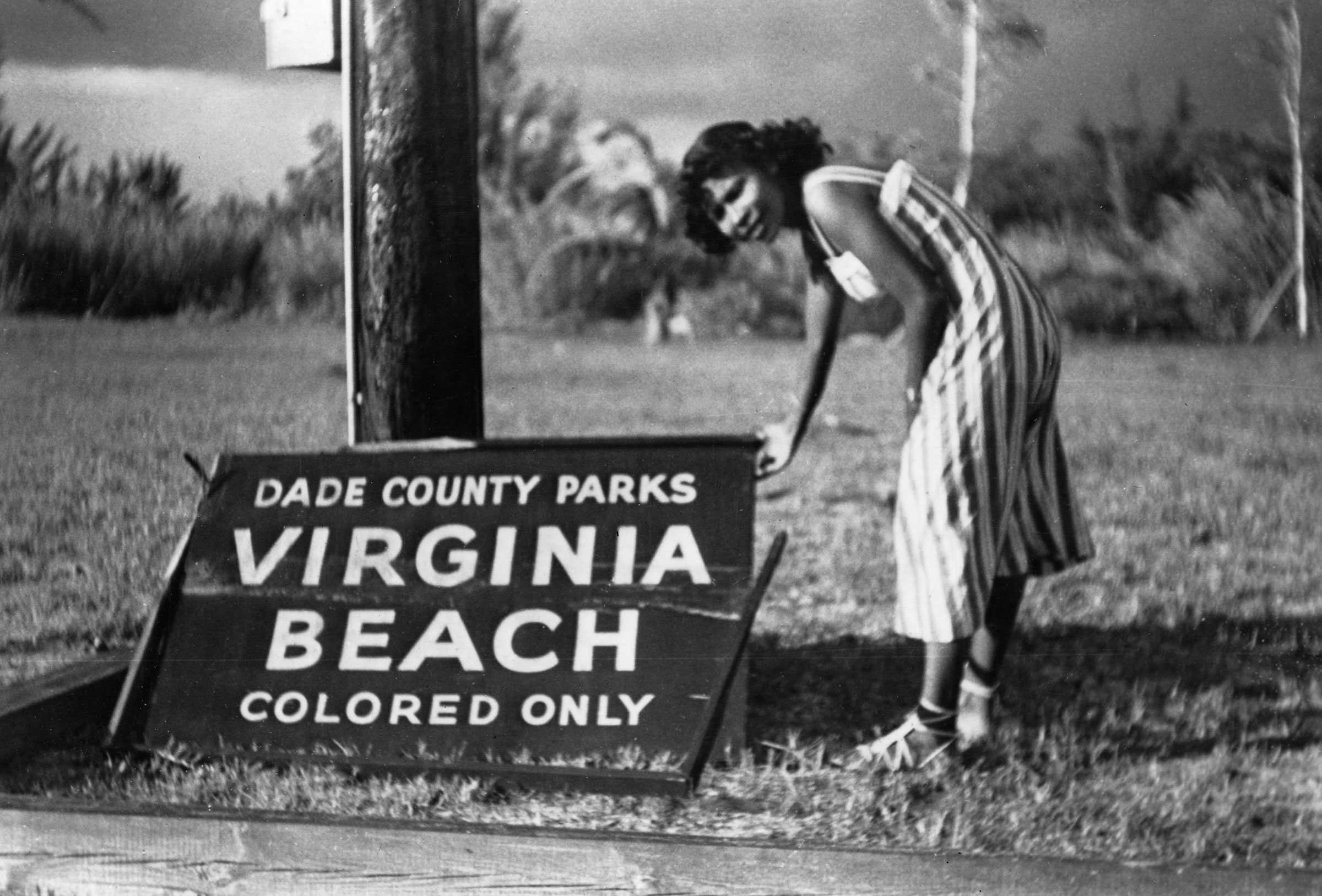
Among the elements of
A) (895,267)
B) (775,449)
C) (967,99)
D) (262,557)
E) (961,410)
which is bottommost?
(262,557)

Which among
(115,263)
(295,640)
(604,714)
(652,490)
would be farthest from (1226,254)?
(115,263)

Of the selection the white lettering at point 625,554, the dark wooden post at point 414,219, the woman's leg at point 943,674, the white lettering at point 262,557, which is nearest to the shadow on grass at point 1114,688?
the woman's leg at point 943,674

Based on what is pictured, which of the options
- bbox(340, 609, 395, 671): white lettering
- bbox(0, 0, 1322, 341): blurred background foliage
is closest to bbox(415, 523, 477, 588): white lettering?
bbox(340, 609, 395, 671): white lettering

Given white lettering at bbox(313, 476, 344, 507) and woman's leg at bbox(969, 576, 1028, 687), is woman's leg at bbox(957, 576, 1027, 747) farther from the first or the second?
white lettering at bbox(313, 476, 344, 507)

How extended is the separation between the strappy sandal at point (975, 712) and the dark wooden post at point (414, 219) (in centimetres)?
142

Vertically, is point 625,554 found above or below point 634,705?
above

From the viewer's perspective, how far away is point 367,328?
4.25 meters

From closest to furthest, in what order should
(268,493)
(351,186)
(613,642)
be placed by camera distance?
1. (613,642)
2. (268,493)
3. (351,186)

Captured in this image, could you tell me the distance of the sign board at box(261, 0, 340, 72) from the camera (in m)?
4.08

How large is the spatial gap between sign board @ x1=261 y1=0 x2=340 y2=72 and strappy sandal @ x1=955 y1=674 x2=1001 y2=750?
2.21m

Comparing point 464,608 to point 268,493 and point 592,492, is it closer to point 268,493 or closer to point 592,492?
point 592,492

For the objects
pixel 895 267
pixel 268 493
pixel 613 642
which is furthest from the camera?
pixel 268 493

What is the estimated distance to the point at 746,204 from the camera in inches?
152

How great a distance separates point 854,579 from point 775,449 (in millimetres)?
638
